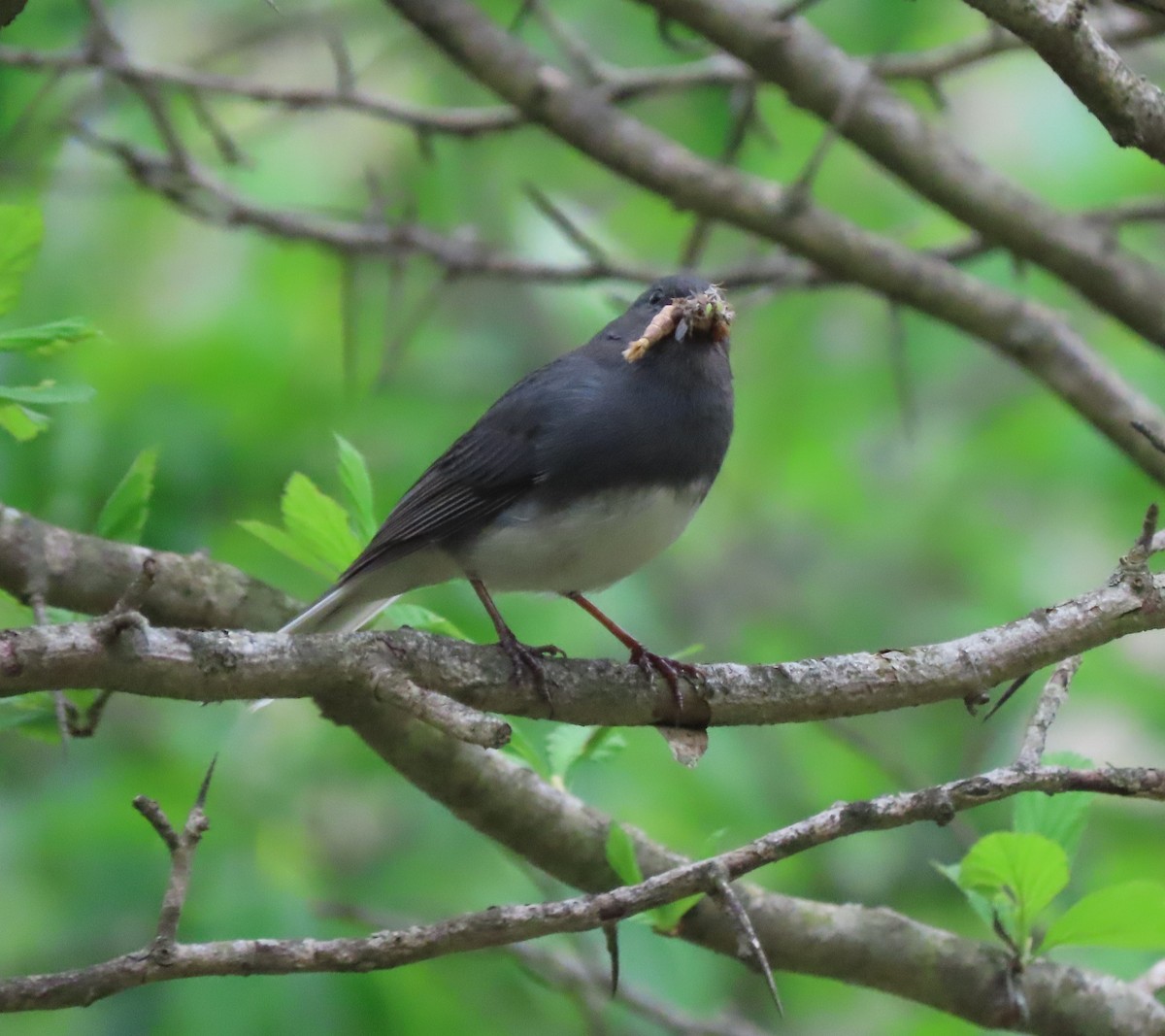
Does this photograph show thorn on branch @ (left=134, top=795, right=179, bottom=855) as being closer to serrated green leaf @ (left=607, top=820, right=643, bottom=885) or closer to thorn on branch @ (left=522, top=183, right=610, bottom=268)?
serrated green leaf @ (left=607, top=820, right=643, bottom=885)

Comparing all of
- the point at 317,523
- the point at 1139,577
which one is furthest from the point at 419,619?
the point at 1139,577

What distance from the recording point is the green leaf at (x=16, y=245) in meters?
2.35

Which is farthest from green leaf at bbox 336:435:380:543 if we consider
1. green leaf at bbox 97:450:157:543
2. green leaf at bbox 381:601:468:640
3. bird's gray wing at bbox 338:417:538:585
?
bird's gray wing at bbox 338:417:538:585

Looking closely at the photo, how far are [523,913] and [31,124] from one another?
3.53 metres

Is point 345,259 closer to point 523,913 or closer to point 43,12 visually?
point 43,12

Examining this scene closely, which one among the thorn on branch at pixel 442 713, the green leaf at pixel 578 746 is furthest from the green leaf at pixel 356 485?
the thorn on branch at pixel 442 713

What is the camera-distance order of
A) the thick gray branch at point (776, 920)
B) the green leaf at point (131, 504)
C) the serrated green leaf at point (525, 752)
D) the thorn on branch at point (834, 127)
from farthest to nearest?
the thorn on branch at point (834, 127), the thick gray branch at point (776, 920), the serrated green leaf at point (525, 752), the green leaf at point (131, 504)

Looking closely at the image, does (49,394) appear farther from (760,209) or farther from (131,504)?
(760,209)

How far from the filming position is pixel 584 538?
3350 mm

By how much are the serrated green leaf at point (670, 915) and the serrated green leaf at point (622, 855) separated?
23 cm

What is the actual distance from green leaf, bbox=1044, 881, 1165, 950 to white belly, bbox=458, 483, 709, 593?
1.28 metres

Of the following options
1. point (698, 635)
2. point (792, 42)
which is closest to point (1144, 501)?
point (698, 635)

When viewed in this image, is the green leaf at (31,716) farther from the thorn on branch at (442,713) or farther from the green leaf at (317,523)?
the thorn on branch at (442,713)

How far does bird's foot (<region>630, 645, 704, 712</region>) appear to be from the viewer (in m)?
2.70
